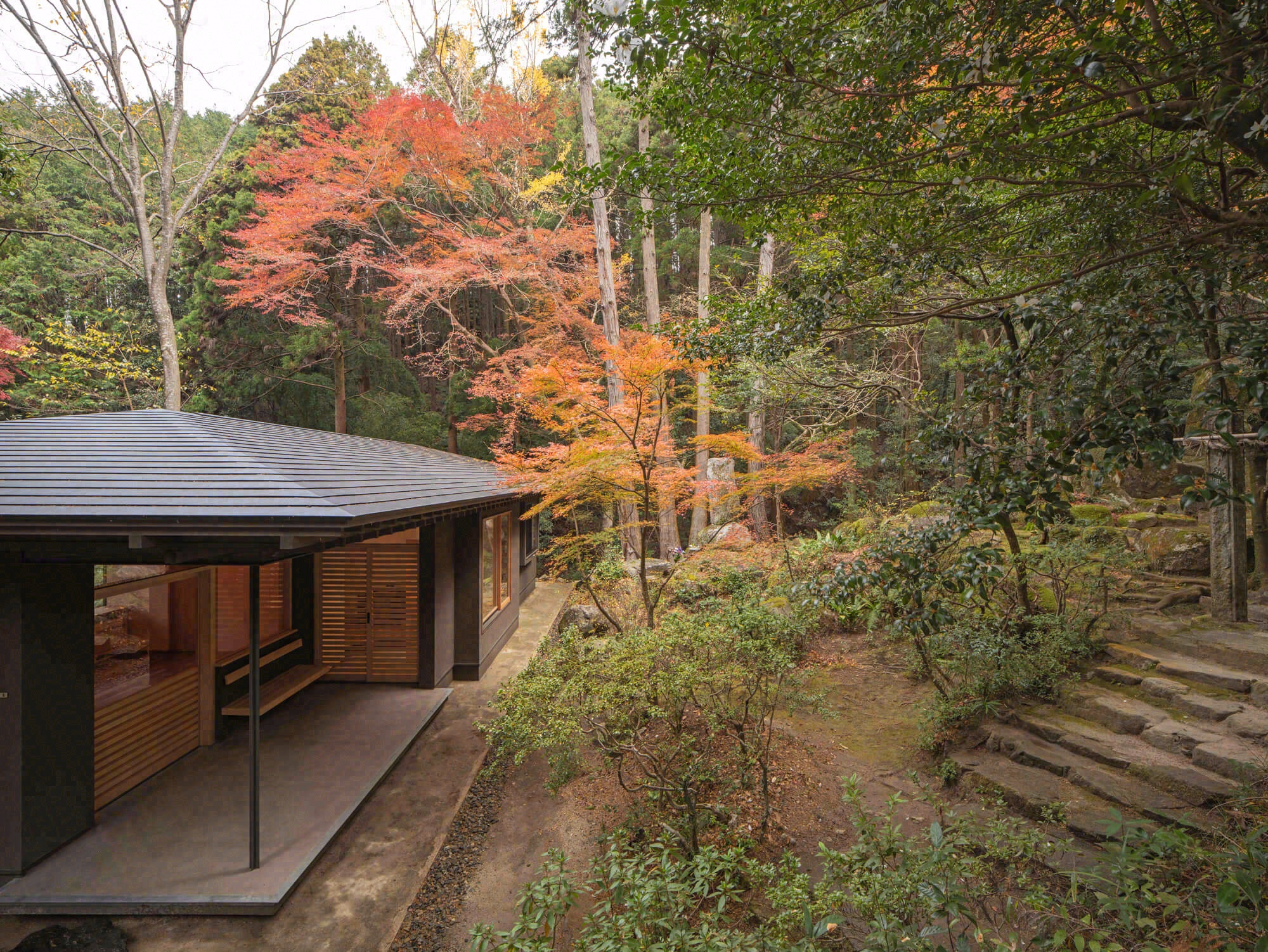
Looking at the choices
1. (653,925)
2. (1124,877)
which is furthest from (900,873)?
(653,925)

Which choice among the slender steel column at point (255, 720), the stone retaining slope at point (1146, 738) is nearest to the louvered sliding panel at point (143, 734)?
the slender steel column at point (255, 720)

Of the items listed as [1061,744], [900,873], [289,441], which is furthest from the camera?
[289,441]

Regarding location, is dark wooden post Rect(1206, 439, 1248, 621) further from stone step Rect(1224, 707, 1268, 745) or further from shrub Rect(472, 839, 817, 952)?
shrub Rect(472, 839, 817, 952)

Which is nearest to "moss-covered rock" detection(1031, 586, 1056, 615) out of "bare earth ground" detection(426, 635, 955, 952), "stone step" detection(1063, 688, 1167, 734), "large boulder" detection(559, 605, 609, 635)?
"stone step" detection(1063, 688, 1167, 734)

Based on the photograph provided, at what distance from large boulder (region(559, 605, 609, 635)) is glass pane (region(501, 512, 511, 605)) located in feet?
3.69

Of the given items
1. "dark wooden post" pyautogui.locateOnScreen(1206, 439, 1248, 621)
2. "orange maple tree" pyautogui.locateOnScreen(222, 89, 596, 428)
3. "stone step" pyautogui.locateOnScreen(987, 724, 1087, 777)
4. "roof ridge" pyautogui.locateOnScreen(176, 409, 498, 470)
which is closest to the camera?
"stone step" pyautogui.locateOnScreen(987, 724, 1087, 777)

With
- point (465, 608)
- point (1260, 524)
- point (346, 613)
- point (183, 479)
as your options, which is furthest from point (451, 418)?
point (1260, 524)

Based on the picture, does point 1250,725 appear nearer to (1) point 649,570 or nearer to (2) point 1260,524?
(2) point 1260,524

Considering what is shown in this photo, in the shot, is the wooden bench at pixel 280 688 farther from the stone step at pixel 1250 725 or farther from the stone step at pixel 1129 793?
the stone step at pixel 1250 725

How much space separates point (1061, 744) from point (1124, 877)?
2.92m

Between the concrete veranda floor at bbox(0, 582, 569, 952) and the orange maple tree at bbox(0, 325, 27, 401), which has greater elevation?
the orange maple tree at bbox(0, 325, 27, 401)

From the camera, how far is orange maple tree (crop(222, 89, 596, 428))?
40.7 ft

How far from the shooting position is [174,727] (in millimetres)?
5211

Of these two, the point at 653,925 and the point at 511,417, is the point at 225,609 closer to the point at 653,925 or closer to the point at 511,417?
the point at 653,925
